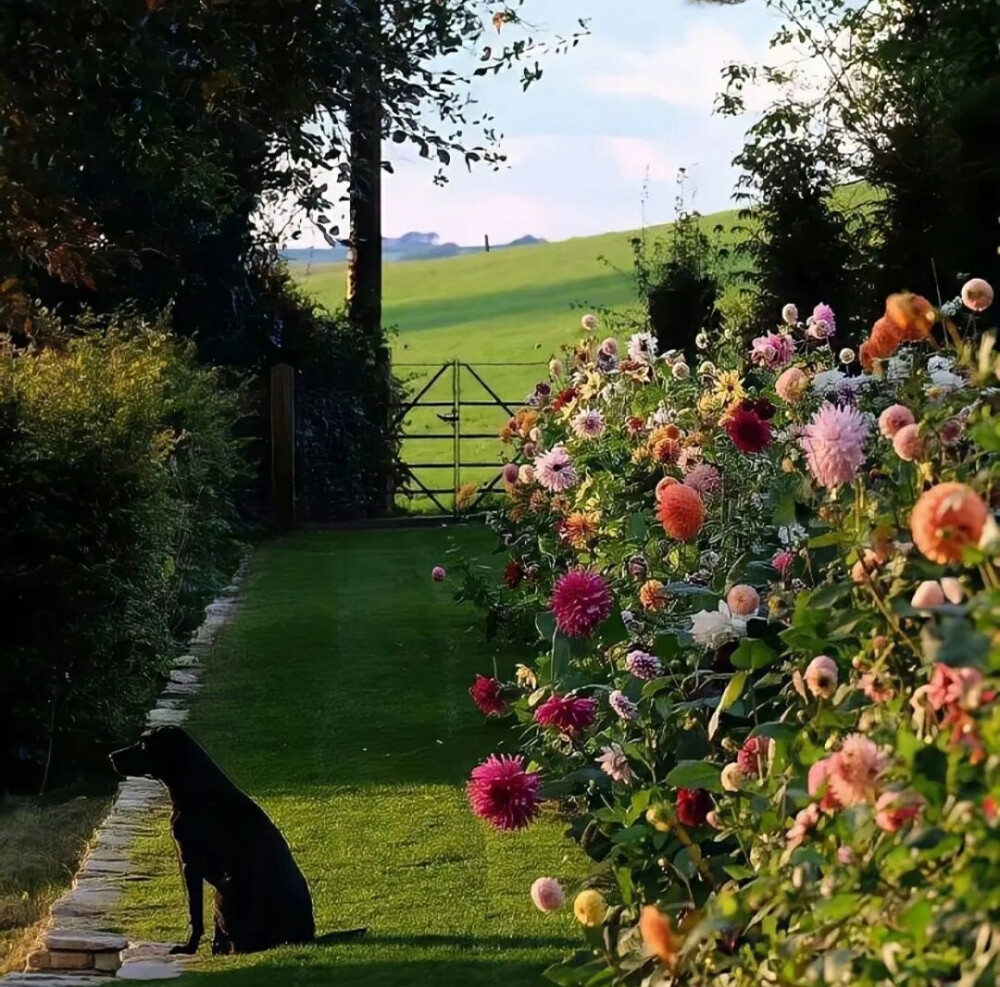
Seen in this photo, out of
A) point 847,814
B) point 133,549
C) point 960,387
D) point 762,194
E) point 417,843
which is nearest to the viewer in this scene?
point 847,814

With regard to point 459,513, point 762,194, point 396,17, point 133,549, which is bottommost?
point 459,513

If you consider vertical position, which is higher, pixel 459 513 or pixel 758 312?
pixel 758 312

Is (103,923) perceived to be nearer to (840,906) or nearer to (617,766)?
(617,766)

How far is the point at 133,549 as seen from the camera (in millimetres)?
6938

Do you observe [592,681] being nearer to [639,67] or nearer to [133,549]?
[133,549]

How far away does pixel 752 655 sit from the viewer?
116 inches

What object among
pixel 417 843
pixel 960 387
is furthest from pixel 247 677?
pixel 960 387

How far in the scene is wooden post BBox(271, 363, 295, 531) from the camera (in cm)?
1507

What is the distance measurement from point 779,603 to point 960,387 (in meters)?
0.64

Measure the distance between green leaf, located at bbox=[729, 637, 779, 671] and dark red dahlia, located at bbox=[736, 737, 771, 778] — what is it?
0.14 meters

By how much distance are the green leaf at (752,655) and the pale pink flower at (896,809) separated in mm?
1027

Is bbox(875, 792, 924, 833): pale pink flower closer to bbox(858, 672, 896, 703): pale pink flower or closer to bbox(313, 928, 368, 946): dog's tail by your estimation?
bbox(858, 672, 896, 703): pale pink flower

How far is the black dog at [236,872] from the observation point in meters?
4.38

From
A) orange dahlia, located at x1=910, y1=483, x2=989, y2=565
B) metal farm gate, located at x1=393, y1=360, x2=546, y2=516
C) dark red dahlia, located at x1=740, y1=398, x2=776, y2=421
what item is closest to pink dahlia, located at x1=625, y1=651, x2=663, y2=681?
dark red dahlia, located at x1=740, y1=398, x2=776, y2=421
